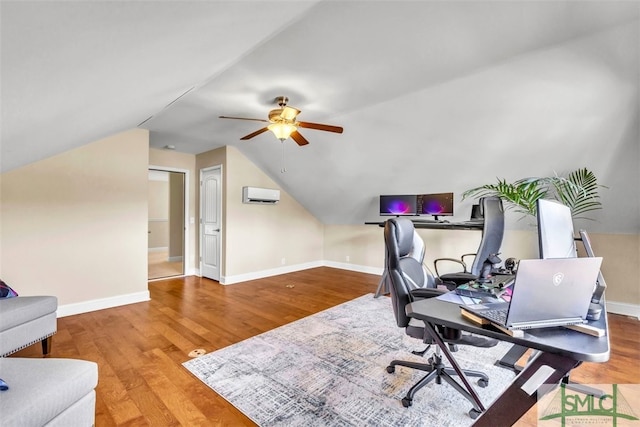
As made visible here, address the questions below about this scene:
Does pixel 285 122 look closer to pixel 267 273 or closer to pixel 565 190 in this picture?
Answer: pixel 565 190

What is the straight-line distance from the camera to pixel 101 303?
368 cm

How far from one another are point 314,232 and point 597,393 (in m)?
5.33

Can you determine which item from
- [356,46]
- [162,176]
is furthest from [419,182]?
[162,176]

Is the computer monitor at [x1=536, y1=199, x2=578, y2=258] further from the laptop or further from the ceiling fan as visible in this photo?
the ceiling fan

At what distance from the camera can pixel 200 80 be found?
238 cm

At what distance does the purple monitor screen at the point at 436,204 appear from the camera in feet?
14.1

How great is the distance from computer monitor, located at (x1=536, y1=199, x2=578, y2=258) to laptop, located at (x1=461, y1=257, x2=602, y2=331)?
0.57 ft

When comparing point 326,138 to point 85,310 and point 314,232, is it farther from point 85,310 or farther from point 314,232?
point 85,310

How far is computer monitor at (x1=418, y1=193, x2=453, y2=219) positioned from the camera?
4.31m

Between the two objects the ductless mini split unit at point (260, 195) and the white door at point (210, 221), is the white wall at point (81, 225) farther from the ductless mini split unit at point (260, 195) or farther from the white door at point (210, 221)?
the ductless mini split unit at point (260, 195)

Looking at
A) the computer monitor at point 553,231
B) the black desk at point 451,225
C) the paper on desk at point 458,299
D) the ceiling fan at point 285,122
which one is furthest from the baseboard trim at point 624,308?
the ceiling fan at point 285,122

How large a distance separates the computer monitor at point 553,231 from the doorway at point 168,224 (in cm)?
557

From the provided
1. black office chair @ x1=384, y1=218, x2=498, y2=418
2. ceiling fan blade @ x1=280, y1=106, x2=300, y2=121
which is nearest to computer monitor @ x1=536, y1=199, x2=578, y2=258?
black office chair @ x1=384, y1=218, x2=498, y2=418

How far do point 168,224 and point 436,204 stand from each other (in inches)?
273
